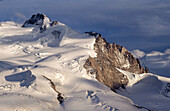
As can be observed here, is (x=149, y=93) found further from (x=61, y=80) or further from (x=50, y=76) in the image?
(x=50, y=76)

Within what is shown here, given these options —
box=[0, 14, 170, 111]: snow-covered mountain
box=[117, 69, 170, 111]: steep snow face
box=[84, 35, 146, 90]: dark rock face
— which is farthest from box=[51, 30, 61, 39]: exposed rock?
box=[117, 69, 170, 111]: steep snow face

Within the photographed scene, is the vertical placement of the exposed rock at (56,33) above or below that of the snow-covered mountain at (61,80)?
above

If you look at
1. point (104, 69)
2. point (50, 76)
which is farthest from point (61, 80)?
point (104, 69)

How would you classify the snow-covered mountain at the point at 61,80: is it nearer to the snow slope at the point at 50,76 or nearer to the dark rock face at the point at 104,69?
the snow slope at the point at 50,76

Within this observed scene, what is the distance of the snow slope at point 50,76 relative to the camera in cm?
10138

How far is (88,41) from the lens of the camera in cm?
19112

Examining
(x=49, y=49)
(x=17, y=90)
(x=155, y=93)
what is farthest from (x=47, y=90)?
(x=155, y=93)

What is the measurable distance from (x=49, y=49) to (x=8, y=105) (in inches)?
3633

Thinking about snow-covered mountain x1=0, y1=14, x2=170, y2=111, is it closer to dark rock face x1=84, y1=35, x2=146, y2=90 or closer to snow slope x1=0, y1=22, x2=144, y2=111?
snow slope x1=0, y1=22, x2=144, y2=111

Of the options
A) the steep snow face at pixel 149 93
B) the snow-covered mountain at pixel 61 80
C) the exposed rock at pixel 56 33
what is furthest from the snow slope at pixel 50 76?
the steep snow face at pixel 149 93

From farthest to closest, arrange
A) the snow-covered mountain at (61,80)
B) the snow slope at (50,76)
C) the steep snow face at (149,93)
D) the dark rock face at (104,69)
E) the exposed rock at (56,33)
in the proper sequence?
the exposed rock at (56,33), the steep snow face at (149,93), the dark rock face at (104,69), the snow-covered mountain at (61,80), the snow slope at (50,76)

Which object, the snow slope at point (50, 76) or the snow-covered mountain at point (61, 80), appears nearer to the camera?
the snow slope at point (50, 76)

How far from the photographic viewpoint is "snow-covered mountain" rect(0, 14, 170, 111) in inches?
4090

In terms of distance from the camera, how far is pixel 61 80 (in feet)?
445
